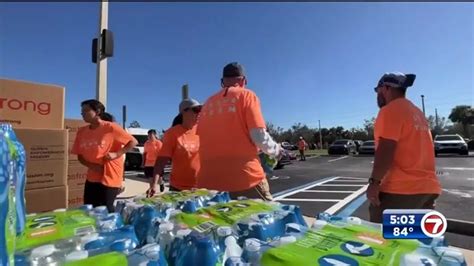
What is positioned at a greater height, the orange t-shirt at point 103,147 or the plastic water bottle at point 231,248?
the orange t-shirt at point 103,147

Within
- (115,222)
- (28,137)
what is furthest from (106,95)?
(115,222)

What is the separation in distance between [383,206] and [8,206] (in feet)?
7.17

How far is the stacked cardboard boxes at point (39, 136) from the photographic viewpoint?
2547 mm

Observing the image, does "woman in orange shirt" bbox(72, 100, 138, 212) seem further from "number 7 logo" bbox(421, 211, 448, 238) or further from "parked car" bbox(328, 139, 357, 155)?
"parked car" bbox(328, 139, 357, 155)

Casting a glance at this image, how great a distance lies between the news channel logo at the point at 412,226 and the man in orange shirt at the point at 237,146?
3.58ft

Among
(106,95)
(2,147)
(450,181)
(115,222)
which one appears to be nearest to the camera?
(2,147)

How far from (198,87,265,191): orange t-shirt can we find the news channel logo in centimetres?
113

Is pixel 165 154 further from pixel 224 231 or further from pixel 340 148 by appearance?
pixel 340 148

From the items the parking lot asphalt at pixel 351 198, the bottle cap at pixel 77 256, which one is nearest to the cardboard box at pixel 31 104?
the bottle cap at pixel 77 256

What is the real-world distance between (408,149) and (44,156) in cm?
266

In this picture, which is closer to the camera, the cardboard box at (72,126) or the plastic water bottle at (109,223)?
the plastic water bottle at (109,223)

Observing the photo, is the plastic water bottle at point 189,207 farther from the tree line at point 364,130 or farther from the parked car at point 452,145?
the tree line at point 364,130

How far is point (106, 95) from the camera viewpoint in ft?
15.9

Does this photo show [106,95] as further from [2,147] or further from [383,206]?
[2,147]
